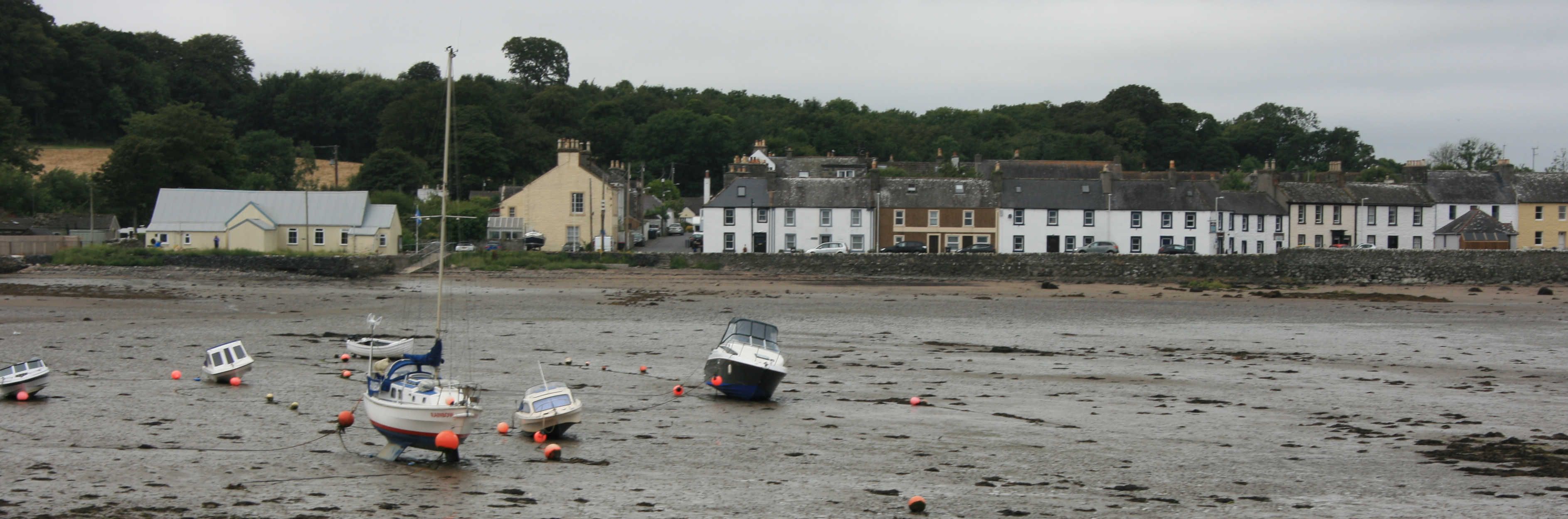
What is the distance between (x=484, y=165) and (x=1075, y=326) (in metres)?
63.9

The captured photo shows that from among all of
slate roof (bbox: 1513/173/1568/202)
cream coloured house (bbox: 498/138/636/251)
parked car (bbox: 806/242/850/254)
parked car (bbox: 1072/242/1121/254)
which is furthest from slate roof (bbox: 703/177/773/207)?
slate roof (bbox: 1513/173/1568/202)

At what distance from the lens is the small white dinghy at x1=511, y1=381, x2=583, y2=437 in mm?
17484

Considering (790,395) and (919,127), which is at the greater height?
(919,127)

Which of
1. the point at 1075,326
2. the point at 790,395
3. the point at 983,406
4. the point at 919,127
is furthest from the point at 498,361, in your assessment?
the point at 919,127

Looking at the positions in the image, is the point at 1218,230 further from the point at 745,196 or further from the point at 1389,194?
the point at 745,196

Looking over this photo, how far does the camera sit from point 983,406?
68.5ft

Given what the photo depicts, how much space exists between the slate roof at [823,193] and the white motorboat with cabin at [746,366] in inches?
1634

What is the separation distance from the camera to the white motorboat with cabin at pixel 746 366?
21.3 m

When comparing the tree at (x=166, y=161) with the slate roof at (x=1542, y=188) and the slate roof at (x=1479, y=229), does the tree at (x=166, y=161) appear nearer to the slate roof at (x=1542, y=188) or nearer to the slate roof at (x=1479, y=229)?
the slate roof at (x=1479, y=229)

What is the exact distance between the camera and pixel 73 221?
66.9 m

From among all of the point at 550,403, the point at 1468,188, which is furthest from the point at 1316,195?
the point at 550,403

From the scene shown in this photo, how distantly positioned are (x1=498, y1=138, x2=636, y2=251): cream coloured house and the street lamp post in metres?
33.7

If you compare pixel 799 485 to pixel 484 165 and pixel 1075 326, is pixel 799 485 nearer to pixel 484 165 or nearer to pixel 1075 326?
pixel 1075 326

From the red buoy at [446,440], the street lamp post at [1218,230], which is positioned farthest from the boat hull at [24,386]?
the street lamp post at [1218,230]
